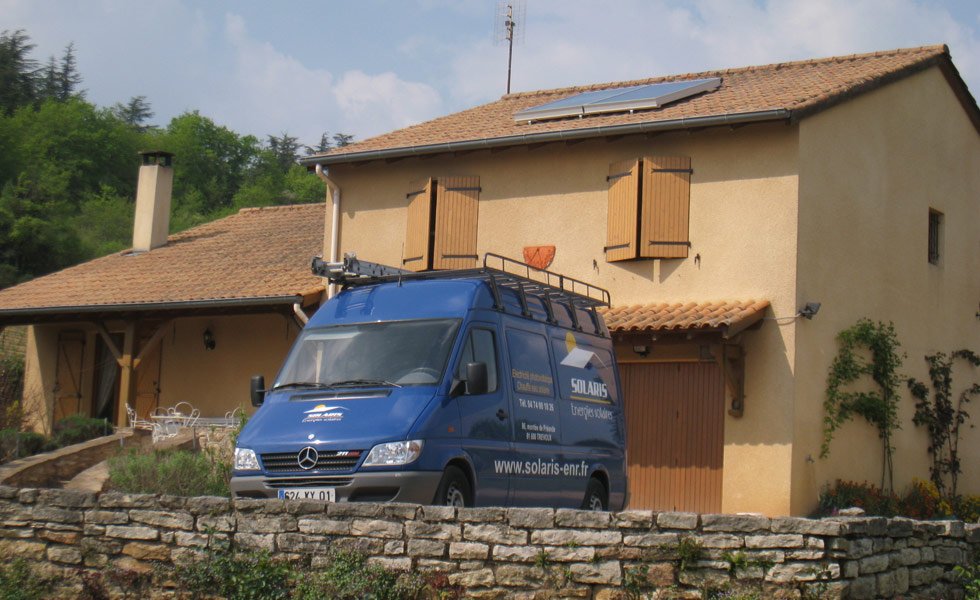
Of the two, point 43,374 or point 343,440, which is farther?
point 43,374

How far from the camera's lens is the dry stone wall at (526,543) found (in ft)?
23.7

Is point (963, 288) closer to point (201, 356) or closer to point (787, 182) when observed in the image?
point (787, 182)

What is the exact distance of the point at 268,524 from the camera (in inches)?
328

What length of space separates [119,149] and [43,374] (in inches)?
1670

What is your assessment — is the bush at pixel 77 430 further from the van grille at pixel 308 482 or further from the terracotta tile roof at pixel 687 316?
the van grille at pixel 308 482

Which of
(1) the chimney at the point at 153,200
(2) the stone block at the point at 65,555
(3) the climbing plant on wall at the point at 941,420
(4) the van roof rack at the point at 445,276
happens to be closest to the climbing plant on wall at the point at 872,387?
(3) the climbing plant on wall at the point at 941,420

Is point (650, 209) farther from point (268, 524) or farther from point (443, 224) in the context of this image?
point (268, 524)

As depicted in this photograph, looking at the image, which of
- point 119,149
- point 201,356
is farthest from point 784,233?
point 119,149

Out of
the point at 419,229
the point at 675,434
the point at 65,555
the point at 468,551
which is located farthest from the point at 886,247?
the point at 65,555

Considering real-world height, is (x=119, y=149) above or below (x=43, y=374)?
above

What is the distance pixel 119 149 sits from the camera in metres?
63.2

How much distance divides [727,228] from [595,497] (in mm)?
5307

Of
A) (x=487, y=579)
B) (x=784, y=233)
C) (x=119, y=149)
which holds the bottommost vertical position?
(x=487, y=579)

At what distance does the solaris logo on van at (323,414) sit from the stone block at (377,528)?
5.07 feet
